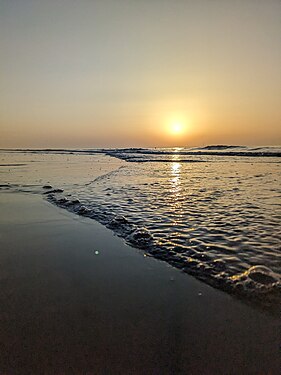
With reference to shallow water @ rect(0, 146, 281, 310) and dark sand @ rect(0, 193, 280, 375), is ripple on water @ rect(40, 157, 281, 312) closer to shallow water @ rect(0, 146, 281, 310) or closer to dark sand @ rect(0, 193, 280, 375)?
shallow water @ rect(0, 146, 281, 310)

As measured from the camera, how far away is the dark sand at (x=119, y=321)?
73.5 inches

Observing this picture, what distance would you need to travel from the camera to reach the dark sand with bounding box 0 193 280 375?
1.87 meters

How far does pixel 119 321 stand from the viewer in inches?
91.0

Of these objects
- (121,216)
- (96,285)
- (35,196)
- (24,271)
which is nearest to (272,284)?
(96,285)

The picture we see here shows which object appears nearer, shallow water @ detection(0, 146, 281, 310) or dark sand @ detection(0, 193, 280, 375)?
dark sand @ detection(0, 193, 280, 375)

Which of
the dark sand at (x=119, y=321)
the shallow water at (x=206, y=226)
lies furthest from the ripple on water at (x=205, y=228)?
the dark sand at (x=119, y=321)

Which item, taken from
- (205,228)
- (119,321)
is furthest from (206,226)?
(119,321)

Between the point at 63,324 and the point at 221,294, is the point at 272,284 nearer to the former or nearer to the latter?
the point at 221,294

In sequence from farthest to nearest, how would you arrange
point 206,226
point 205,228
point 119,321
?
point 206,226
point 205,228
point 119,321

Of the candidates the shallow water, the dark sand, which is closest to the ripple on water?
the shallow water

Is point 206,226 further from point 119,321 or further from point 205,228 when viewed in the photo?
point 119,321

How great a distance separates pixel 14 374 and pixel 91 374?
534 mm

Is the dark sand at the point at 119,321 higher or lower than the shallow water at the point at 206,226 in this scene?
lower

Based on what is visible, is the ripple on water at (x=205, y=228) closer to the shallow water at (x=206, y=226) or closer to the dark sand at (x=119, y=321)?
the shallow water at (x=206, y=226)
